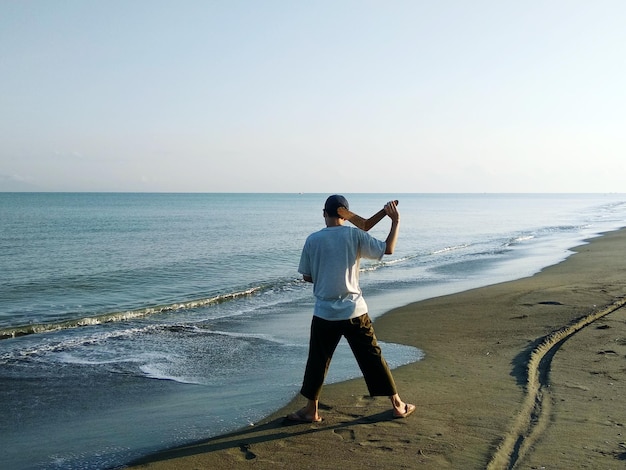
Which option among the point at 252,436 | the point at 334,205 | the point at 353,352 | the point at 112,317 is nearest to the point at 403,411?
the point at 353,352

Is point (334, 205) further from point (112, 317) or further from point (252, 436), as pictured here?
point (112, 317)

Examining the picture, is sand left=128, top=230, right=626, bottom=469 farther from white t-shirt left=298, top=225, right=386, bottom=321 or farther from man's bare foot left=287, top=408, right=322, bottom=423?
white t-shirt left=298, top=225, right=386, bottom=321

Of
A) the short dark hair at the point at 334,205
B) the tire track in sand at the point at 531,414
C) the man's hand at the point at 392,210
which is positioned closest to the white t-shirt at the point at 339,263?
the short dark hair at the point at 334,205

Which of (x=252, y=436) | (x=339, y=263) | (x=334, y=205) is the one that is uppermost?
(x=334, y=205)

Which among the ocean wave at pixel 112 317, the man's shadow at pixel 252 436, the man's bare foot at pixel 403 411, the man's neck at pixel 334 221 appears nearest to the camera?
the man's shadow at pixel 252 436

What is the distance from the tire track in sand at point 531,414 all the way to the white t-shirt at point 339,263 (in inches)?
60.1

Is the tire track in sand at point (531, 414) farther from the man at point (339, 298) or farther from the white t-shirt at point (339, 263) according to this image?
the white t-shirt at point (339, 263)

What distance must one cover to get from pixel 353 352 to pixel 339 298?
0.49 metres

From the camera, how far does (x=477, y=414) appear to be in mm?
5316

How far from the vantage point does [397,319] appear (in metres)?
10.9

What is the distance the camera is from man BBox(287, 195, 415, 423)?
496 cm

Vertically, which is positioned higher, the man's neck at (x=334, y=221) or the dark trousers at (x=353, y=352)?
the man's neck at (x=334, y=221)

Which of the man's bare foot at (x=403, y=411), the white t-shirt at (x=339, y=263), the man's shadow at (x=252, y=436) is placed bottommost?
the man's shadow at (x=252, y=436)

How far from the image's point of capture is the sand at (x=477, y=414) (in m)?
4.44
